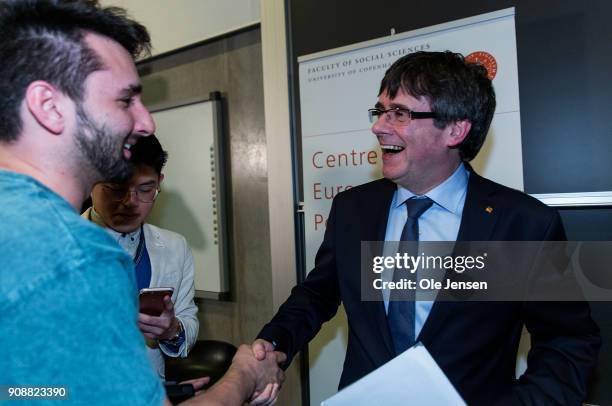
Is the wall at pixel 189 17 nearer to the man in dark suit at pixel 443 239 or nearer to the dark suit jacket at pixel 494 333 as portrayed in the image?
the man in dark suit at pixel 443 239

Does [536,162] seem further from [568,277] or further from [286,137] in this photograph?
[286,137]

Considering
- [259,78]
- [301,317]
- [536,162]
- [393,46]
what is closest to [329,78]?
[393,46]

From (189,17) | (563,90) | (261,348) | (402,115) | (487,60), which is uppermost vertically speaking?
(189,17)

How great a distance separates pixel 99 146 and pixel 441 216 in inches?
44.3

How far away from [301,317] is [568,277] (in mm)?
880

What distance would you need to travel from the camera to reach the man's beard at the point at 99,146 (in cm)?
89

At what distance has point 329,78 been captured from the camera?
7.77ft

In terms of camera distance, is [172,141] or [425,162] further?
[172,141]

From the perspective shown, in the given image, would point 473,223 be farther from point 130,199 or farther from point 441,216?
point 130,199

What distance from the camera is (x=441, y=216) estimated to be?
1.62 m

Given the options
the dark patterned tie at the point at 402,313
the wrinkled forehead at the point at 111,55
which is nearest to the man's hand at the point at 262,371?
the dark patterned tie at the point at 402,313

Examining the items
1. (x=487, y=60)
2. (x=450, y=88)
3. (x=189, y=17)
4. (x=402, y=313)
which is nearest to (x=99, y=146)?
(x=402, y=313)

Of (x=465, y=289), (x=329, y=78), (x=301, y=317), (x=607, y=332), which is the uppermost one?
(x=329, y=78)

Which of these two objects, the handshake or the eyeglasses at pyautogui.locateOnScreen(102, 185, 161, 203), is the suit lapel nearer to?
the handshake
